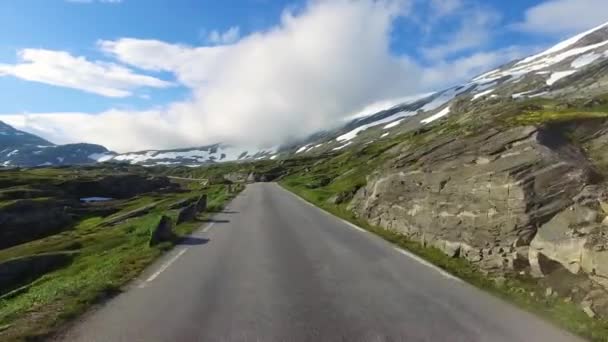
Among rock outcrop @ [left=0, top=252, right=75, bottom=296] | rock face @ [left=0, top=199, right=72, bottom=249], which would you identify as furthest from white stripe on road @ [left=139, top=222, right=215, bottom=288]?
rock face @ [left=0, top=199, right=72, bottom=249]

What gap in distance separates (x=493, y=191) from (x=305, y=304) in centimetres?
766

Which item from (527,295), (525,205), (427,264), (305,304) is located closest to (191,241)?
(427,264)

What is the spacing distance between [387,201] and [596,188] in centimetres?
1375

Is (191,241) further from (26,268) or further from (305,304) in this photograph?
(26,268)

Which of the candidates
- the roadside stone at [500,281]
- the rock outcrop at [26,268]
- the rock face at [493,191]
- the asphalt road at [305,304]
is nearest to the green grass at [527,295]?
the roadside stone at [500,281]

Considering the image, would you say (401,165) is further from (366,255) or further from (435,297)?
(435,297)

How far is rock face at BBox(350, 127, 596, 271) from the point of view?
12.9 meters

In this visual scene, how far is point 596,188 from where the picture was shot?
11578 millimetres

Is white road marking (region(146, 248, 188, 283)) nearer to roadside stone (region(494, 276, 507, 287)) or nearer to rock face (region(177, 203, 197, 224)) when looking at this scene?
roadside stone (region(494, 276, 507, 287))

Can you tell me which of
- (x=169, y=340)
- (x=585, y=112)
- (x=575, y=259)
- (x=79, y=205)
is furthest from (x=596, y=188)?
(x=79, y=205)

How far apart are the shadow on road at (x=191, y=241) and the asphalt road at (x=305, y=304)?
333cm

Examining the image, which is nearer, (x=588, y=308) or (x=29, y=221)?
(x=588, y=308)

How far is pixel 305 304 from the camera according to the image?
1009 cm

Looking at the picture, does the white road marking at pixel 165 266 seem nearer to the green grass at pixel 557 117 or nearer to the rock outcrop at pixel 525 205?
the rock outcrop at pixel 525 205
